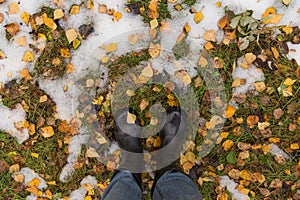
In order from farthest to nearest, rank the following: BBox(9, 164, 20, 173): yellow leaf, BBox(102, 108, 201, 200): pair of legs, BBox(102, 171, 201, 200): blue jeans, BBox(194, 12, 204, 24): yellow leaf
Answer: BBox(9, 164, 20, 173): yellow leaf
BBox(194, 12, 204, 24): yellow leaf
BBox(102, 108, 201, 200): pair of legs
BBox(102, 171, 201, 200): blue jeans

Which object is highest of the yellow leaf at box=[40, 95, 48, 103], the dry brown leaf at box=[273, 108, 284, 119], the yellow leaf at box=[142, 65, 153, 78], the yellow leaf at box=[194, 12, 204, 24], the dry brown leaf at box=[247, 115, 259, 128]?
the yellow leaf at box=[194, 12, 204, 24]

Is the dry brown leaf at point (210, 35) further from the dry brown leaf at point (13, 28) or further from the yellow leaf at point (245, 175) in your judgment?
the dry brown leaf at point (13, 28)

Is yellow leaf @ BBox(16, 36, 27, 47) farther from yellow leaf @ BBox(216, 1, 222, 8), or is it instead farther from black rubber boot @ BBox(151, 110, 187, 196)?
yellow leaf @ BBox(216, 1, 222, 8)

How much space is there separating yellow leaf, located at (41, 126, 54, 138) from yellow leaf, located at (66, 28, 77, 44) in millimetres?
625

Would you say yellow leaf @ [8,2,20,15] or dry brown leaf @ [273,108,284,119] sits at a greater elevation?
yellow leaf @ [8,2,20,15]

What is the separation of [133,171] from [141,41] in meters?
0.89

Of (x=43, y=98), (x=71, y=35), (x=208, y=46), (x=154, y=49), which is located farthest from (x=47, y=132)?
(x=208, y=46)

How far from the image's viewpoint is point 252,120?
95.5 inches

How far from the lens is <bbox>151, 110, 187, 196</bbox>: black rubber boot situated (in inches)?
93.9

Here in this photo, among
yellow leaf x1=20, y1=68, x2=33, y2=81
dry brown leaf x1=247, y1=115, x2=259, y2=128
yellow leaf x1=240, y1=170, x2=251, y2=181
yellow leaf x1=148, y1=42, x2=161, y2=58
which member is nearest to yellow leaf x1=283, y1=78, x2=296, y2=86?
dry brown leaf x1=247, y1=115, x2=259, y2=128

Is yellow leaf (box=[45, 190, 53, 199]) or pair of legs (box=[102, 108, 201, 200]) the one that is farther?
yellow leaf (box=[45, 190, 53, 199])

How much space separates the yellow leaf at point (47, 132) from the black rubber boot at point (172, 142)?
30.3 inches

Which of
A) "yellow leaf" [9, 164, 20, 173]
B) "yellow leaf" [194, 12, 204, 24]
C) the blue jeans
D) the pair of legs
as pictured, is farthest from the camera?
"yellow leaf" [9, 164, 20, 173]

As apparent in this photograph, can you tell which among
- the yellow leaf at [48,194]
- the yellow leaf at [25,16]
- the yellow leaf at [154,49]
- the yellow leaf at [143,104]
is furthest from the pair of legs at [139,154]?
the yellow leaf at [25,16]
